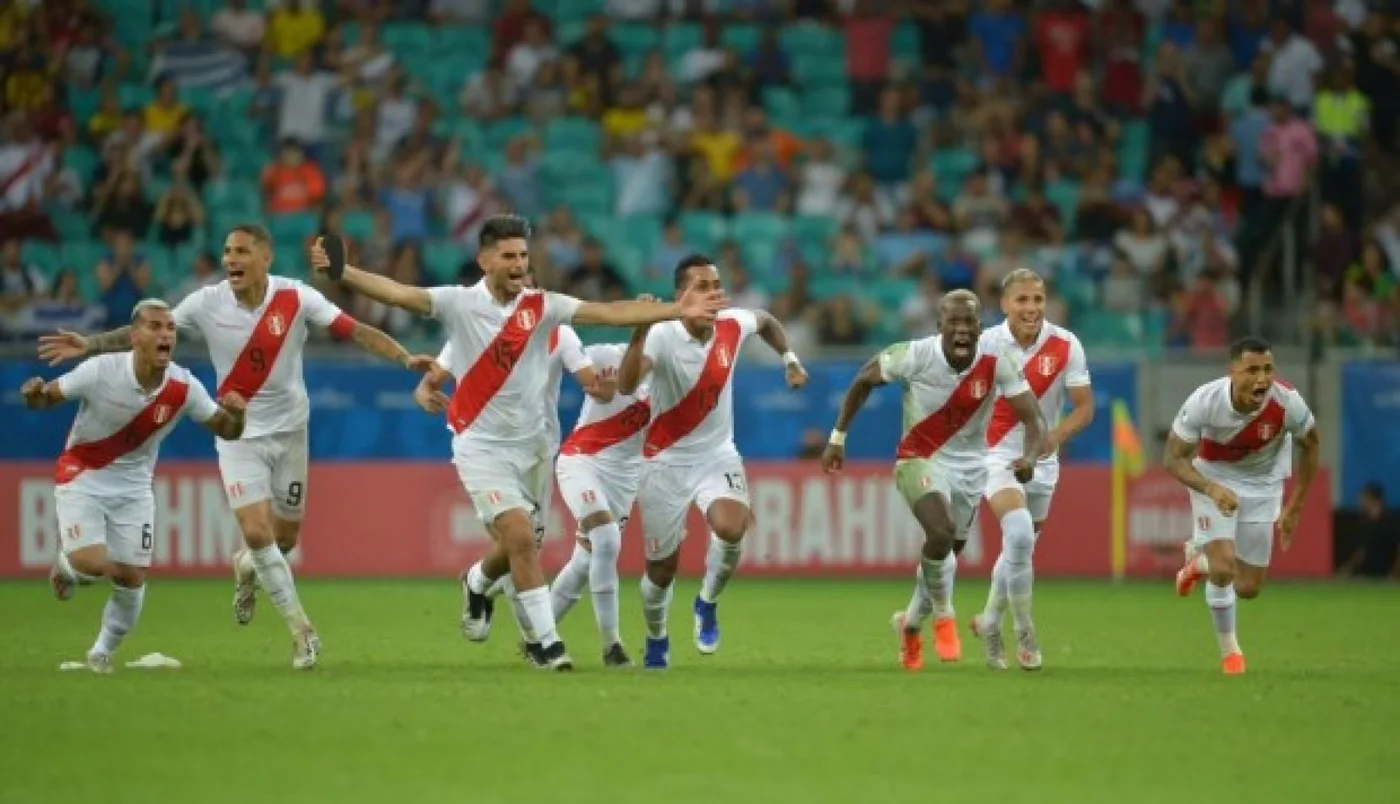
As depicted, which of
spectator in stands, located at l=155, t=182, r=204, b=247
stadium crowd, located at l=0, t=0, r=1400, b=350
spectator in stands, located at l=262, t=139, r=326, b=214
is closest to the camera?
stadium crowd, located at l=0, t=0, r=1400, b=350

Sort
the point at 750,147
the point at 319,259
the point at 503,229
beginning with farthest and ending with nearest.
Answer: the point at 750,147 < the point at 503,229 < the point at 319,259

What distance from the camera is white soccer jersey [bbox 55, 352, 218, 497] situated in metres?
15.6

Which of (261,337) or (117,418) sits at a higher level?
(261,337)

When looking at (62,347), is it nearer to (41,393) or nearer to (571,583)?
(41,393)

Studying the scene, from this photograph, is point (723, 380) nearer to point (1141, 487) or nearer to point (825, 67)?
point (1141, 487)

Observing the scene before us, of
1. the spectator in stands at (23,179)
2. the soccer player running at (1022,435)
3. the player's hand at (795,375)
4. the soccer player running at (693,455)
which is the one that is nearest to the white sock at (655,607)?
the soccer player running at (693,455)

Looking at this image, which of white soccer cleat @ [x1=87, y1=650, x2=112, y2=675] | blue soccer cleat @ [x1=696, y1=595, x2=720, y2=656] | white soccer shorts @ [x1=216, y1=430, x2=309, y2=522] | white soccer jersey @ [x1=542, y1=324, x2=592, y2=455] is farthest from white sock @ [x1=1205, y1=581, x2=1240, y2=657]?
white soccer cleat @ [x1=87, y1=650, x2=112, y2=675]

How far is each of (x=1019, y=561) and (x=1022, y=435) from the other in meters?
1.42

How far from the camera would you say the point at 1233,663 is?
53.1 ft

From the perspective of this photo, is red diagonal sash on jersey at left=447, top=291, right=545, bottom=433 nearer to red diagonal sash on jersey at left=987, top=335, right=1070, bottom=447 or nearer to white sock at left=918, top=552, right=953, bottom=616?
white sock at left=918, top=552, right=953, bottom=616

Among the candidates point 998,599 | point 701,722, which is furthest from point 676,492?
point 701,722

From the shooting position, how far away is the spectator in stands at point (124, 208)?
29.5 metres

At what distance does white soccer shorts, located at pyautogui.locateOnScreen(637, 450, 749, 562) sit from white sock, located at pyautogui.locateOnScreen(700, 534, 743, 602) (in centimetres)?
23

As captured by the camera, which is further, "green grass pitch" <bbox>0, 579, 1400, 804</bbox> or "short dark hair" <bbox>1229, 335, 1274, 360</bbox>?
"short dark hair" <bbox>1229, 335, 1274, 360</bbox>
